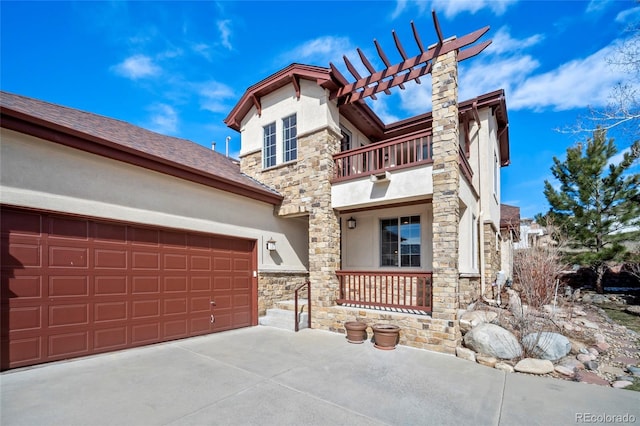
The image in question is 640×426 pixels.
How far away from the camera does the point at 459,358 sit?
621 centimetres

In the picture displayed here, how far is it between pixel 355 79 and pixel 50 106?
779cm

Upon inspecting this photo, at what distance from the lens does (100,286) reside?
5.99m

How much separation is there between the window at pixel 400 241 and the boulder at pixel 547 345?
391 cm

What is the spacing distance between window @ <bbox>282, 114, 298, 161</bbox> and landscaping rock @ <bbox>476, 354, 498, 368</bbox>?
7317mm

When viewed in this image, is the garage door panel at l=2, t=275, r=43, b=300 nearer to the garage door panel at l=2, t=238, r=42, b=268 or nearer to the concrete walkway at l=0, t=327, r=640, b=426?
the garage door panel at l=2, t=238, r=42, b=268

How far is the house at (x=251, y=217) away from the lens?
17.6ft

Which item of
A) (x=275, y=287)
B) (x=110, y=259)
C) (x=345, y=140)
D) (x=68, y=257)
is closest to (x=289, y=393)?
(x=110, y=259)

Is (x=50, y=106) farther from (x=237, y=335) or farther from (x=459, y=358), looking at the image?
(x=459, y=358)

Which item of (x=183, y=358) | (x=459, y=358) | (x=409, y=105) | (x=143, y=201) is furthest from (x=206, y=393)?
(x=409, y=105)

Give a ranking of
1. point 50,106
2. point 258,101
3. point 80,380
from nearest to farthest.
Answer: point 80,380 → point 50,106 → point 258,101

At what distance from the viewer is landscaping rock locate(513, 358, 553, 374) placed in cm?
532

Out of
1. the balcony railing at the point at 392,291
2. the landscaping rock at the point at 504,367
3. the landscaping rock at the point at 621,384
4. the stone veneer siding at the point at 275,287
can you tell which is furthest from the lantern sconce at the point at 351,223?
the landscaping rock at the point at 621,384

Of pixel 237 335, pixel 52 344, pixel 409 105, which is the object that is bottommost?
pixel 237 335

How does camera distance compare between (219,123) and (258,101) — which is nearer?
(258,101)
